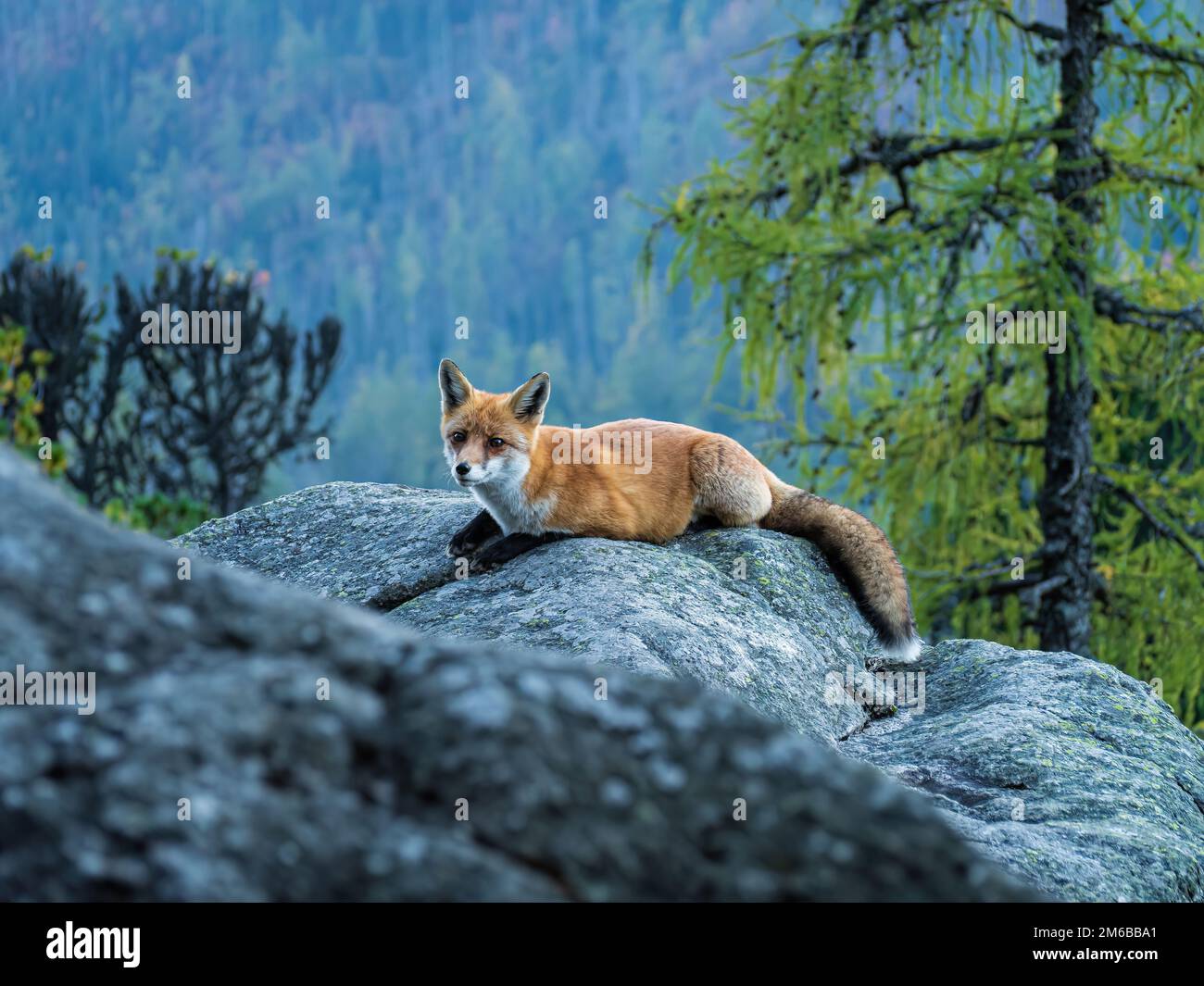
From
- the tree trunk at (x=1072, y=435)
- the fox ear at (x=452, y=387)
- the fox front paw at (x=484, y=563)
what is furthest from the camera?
the tree trunk at (x=1072, y=435)

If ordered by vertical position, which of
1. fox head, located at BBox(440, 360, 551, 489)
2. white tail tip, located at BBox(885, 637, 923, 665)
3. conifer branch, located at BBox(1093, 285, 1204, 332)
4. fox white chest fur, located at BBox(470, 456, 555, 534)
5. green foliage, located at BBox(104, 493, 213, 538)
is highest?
conifer branch, located at BBox(1093, 285, 1204, 332)

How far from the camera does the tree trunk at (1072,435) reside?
10430mm

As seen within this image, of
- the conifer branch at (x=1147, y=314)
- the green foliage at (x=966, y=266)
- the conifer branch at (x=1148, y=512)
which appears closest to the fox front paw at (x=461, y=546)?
the green foliage at (x=966, y=266)

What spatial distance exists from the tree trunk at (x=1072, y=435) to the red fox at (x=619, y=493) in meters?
3.85

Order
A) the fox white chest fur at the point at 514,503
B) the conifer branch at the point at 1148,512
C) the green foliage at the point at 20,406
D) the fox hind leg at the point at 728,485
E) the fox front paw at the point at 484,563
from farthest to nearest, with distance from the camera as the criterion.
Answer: the green foliage at the point at 20,406
the conifer branch at the point at 1148,512
the fox hind leg at the point at 728,485
the fox white chest fur at the point at 514,503
the fox front paw at the point at 484,563

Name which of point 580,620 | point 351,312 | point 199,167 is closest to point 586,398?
point 351,312

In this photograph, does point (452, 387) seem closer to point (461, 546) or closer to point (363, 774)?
point (461, 546)

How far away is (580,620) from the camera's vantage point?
5590 mm

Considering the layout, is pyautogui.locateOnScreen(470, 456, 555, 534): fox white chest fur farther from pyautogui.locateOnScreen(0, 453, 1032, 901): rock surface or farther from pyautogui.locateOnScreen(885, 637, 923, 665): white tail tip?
pyautogui.locateOnScreen(0, 453, 1032, 901): rock surface

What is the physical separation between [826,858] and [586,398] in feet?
280

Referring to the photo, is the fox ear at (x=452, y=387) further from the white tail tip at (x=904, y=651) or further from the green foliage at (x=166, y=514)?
the green foliage at (x=166, y=514)

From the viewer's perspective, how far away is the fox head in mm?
6555

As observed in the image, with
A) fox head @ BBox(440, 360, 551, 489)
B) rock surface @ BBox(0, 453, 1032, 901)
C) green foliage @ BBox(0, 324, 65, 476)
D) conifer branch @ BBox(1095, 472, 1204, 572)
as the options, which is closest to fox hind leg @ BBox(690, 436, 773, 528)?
fox head @ BBox(440, 360, 551, 489)
